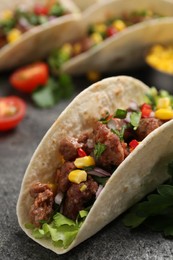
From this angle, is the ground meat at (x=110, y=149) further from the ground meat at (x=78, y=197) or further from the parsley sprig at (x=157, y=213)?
the parsley sprig at (x=157, y=213)

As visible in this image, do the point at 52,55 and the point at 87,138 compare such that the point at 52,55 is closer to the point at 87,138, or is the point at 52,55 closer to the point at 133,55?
the point at 133,55

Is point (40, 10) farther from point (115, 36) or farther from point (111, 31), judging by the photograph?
point (115, 36)

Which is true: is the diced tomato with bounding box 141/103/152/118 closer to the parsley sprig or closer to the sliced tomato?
the parsley sprig

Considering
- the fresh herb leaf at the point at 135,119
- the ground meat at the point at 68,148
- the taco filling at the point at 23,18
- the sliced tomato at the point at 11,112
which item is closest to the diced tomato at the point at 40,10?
the taco filling at the point at 23,18

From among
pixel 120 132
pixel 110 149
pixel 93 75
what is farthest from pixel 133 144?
pixel 93 75

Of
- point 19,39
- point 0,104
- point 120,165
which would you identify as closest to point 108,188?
point 120,165

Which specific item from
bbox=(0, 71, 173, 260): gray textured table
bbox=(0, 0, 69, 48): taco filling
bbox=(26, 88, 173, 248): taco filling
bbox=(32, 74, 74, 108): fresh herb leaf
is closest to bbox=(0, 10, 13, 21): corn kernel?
bbox=(0, 0, 69, 48): taco filling
